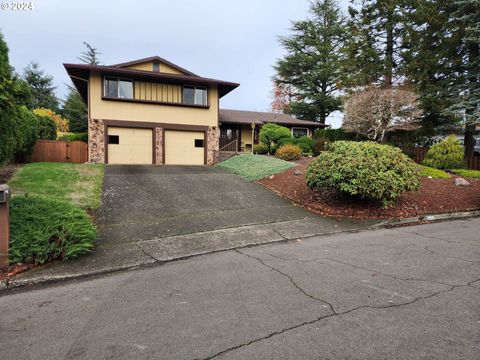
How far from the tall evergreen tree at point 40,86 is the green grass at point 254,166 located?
36657 millimetres

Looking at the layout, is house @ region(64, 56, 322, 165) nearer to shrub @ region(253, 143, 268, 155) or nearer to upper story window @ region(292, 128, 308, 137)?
shrub @ region(253, 143, 268, 155)

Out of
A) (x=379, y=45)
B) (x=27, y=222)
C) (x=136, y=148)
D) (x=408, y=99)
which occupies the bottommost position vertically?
(x=27, y=222)

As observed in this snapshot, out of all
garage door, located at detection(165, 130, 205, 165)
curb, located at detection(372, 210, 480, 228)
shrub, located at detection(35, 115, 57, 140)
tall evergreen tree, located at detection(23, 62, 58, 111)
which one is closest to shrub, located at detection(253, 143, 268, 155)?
garage door, located at detection(165, 130, 205, 165)

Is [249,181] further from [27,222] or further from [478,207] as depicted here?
[27,222]

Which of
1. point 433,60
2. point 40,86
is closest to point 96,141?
point 433,60

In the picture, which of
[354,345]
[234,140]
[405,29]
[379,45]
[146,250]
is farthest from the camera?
[234,140]

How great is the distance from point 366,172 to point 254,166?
24.0 feet

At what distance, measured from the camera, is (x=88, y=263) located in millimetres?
5055

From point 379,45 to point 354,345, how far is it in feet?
78.6

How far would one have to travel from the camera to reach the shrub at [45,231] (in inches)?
190

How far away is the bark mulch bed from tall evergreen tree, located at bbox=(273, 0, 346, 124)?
23413mm

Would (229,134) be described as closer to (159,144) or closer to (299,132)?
(299,132)

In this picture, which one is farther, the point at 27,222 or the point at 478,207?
the point at 478,207

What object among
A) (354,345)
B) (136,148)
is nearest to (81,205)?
(354,345)
